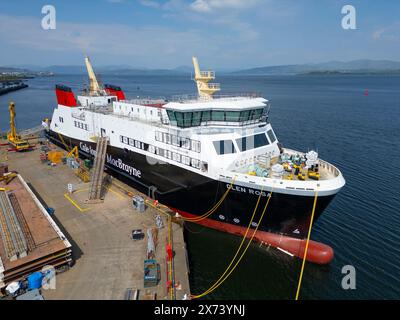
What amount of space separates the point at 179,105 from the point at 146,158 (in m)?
6.00

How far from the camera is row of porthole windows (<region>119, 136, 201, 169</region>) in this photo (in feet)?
61.4

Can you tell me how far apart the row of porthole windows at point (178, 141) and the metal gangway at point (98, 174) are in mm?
6543

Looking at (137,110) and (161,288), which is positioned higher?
(137,110)

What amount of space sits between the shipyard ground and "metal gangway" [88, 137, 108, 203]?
2.54ft

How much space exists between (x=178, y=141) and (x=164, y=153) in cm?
184

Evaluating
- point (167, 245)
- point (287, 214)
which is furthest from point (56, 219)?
point (287, 214)

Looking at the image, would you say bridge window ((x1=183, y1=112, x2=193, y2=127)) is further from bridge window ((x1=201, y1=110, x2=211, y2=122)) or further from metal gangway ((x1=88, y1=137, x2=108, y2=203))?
metal gangway ((x1=88, y1=137, x2=108, y2=203))

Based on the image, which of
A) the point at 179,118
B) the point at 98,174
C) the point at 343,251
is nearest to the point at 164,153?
the point at 179,118

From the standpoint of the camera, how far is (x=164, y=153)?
20.7 metres

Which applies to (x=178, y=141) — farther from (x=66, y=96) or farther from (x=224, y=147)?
(x=66, y=96)

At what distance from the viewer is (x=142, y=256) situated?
49.9ft

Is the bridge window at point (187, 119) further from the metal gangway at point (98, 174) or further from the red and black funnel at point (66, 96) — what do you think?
the red and black funnel at point (66, 96)

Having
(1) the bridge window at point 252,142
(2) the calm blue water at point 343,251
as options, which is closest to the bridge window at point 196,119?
(1) the bridge window at point 252,142
